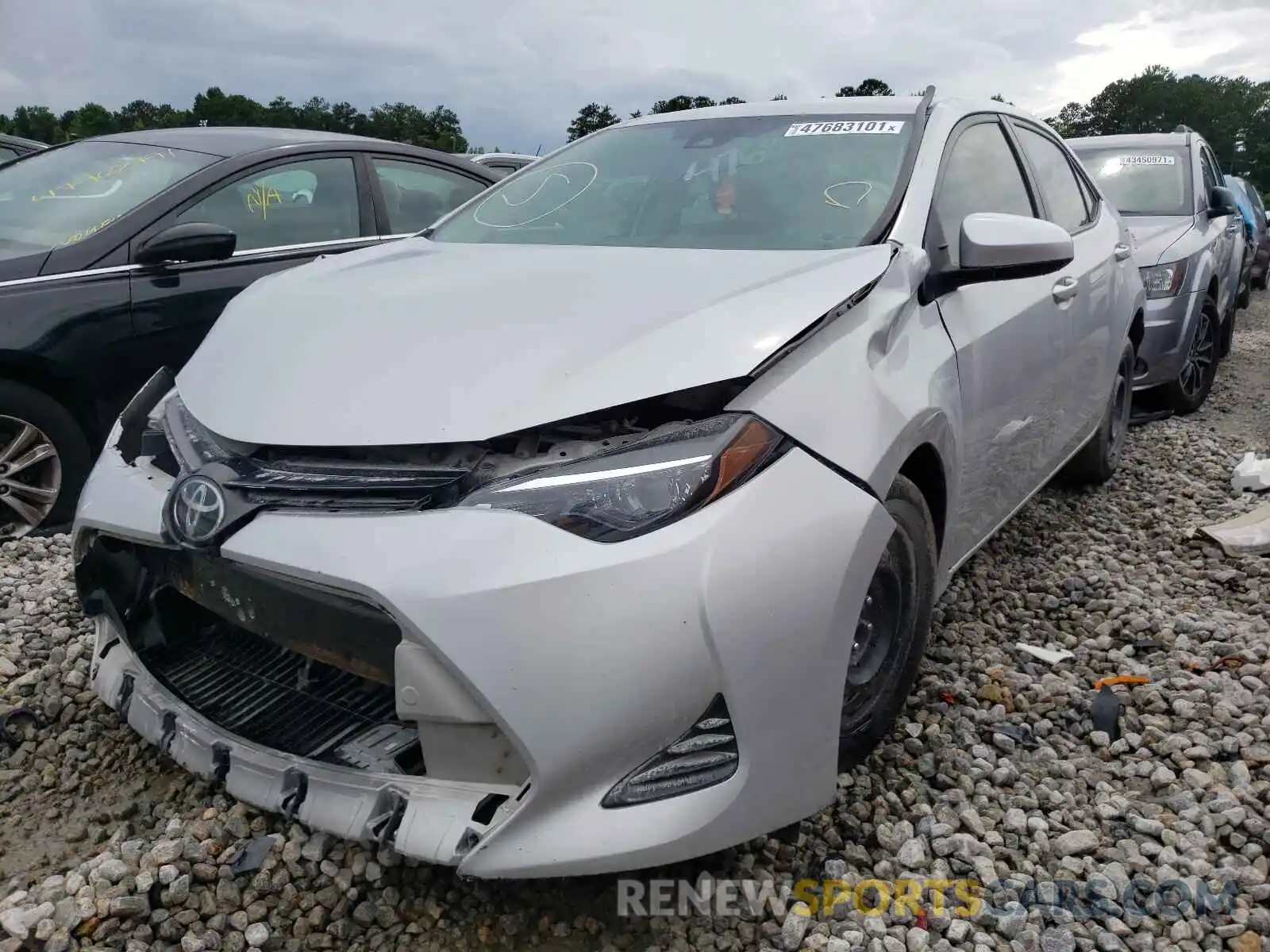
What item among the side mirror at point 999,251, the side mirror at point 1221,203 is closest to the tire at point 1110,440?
the side mirror at point 999,251

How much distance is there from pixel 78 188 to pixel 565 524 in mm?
3633

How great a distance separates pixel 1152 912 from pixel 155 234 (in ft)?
13.0

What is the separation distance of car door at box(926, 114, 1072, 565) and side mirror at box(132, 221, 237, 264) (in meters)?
2.64

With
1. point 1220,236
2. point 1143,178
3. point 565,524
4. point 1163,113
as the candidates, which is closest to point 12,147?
point 565,524

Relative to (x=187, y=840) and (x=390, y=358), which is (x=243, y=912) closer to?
(x=187, y=840)

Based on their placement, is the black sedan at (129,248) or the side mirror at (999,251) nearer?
the side mirror at (999,251)

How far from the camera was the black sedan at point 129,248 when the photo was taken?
3613 mm

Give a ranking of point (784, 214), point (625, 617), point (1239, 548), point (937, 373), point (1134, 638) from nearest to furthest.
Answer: point (625, 617) → point (937, 373) → point (784, 214) → point (1134, 638) → point (1239, 548)

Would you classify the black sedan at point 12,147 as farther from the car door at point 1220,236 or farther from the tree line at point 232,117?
the tree line at point 232,117

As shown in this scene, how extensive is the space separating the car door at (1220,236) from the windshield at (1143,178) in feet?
0.56

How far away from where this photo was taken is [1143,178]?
22.5 feet

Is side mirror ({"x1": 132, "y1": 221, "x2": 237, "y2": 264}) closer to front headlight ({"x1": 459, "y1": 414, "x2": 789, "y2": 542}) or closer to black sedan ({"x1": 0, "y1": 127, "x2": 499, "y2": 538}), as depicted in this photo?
black sedan ({"x1": 0, "y1": 127, "x2": 499, "y2": 538})

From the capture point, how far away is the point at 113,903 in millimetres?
1896

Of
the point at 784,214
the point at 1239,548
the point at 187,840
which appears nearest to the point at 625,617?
the point at 187,840
